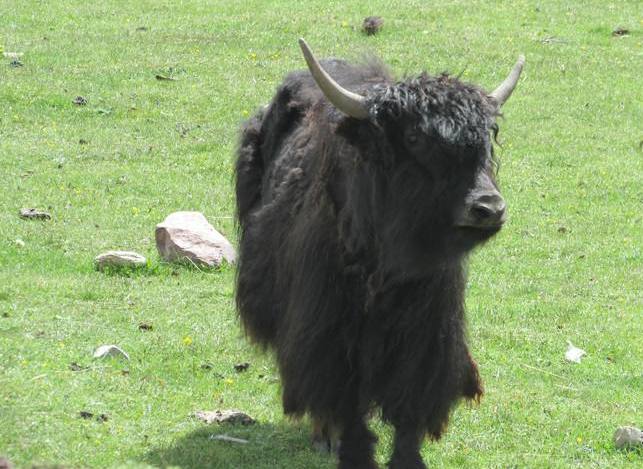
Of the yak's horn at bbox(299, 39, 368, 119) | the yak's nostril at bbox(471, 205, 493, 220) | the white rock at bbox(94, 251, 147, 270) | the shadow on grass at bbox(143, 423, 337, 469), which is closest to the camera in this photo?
the yak's nostril at bbox(471, 205, 493, 220)

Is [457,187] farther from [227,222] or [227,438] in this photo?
[227,222]

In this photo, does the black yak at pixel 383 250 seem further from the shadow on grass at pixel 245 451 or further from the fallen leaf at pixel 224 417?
the fallen leaf at pixel 224 417

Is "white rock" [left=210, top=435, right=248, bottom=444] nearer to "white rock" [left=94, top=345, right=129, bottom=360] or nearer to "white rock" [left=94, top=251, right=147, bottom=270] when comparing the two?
"white rock" [left=94, top=345, right=129, bottom=360]

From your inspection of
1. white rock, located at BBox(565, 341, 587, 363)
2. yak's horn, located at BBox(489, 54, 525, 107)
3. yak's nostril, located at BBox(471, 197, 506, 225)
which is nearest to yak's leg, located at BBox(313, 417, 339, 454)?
yak's nostril, located at BBox(471, 197, 506, 225)

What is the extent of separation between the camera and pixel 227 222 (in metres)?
10.2

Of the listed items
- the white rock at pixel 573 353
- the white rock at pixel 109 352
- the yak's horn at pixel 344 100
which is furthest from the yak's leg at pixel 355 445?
the white rock at pixel 573 353

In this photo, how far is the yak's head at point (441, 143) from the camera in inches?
196

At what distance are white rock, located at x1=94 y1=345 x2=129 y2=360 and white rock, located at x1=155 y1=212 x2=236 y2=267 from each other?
1.98 meters

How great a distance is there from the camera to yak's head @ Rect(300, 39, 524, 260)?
4.98 metres

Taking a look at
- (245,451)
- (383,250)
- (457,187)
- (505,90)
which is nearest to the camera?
(457,187)

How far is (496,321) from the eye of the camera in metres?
8.23

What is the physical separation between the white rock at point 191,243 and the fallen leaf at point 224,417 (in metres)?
2.59

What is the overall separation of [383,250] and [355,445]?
2.98ft

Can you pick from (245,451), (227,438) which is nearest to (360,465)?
(245,451)
